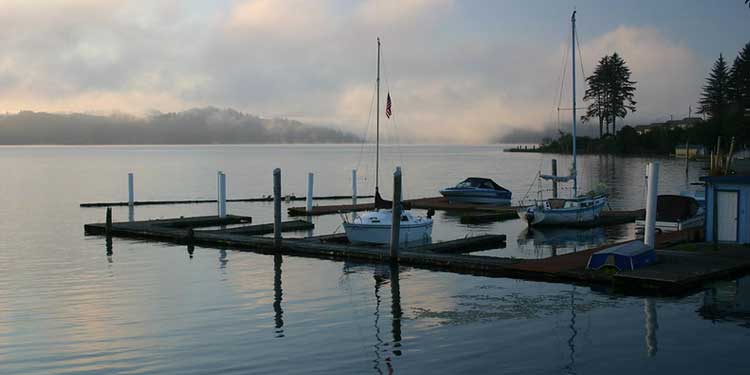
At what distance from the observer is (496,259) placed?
25.5m

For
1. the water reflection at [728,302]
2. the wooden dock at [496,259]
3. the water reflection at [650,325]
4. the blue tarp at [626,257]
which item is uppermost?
the blue tarp at [626,257]

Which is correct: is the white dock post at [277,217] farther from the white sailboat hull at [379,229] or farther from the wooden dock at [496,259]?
the white sailboat hull at [379,229]

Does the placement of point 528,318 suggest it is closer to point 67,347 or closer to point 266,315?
point 266,315

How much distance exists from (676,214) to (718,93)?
12711 centimetres

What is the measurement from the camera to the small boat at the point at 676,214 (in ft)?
114

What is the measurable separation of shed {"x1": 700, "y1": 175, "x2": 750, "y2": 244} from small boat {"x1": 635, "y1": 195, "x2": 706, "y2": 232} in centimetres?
728

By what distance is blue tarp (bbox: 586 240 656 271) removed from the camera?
2228cm

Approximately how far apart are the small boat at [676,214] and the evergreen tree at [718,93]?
385 ft

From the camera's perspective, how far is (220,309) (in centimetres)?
2061

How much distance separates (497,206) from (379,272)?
91.8 feet

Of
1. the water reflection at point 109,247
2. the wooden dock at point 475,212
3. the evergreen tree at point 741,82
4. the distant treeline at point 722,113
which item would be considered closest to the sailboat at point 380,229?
the water reflection at point 109,247

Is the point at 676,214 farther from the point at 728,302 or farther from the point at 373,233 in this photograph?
the point at 728,302

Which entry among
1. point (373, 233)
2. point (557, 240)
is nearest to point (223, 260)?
point (373, 233)

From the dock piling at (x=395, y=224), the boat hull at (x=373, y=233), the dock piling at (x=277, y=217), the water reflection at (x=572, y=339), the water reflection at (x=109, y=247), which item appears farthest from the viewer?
the boat hull at (x=373, y=233)
